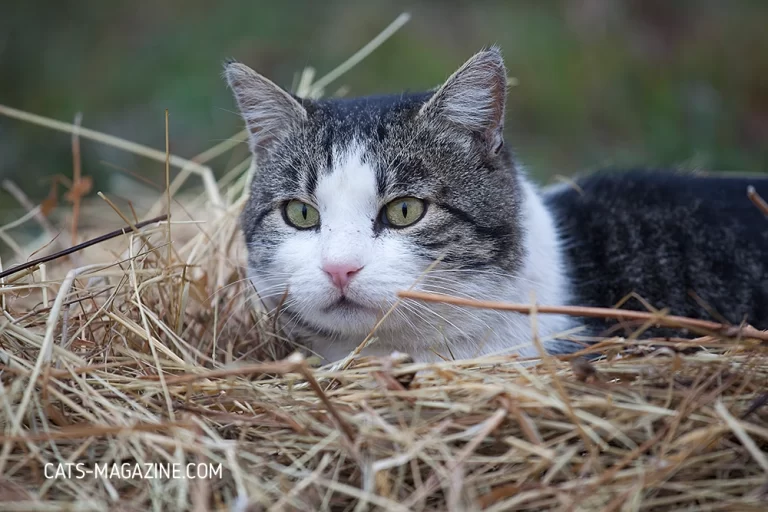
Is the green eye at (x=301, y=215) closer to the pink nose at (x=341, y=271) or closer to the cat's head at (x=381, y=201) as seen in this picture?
the cat's head at (x=381, y=201)

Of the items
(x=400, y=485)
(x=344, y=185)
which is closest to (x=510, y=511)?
(x=400, y=485)

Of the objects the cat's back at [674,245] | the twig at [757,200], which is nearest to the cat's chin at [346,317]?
the cat's back at [674,245]

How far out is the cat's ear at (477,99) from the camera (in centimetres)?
219

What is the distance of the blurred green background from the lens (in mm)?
4824

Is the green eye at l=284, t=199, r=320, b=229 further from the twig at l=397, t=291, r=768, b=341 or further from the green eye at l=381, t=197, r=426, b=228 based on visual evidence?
the twig at l=397, t=291, r=768, b=341

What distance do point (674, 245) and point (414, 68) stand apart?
338 cm

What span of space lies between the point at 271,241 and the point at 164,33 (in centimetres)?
469

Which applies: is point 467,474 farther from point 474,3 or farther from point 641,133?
point 474,3

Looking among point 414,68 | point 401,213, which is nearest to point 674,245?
point 401,213

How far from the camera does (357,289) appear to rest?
193 cm

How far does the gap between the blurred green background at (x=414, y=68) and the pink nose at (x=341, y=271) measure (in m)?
2.84

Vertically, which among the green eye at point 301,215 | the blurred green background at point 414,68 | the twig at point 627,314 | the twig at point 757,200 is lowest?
the twig at point 627,314

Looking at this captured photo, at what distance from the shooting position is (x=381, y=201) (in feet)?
6.82

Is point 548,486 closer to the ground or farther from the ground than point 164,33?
closer to the ground
